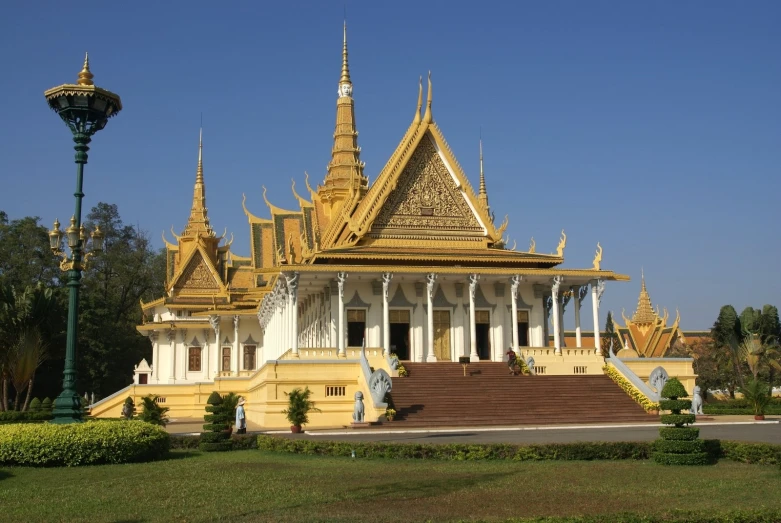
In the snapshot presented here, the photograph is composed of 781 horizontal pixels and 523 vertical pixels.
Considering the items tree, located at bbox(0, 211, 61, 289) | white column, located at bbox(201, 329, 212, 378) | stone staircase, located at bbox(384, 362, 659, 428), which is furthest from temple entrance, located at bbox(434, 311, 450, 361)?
tree, located at bbox(0, 211, 61, 289)

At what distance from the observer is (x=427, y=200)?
111ft

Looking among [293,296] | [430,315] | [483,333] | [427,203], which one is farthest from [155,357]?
[430,315]

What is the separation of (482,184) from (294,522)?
189 feet

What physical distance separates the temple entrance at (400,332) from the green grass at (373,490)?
705 inches

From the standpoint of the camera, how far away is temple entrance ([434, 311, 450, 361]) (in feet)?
108

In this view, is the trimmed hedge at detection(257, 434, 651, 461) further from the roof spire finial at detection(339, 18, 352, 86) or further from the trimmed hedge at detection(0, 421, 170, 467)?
the roof spire finial at detection(339, 18, 352, 86)

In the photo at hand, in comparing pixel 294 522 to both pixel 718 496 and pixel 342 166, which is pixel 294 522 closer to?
pixel 718 496

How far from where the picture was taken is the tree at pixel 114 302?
52.9 metres

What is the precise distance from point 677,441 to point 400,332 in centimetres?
2004

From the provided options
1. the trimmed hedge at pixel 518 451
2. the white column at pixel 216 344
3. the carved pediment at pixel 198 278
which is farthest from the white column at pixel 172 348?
the trimmed hedge at pixel 518 451

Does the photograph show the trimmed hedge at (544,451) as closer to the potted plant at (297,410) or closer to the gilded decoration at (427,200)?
the potted plant at (297,410)

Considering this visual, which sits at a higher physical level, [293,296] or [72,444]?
[293,296]

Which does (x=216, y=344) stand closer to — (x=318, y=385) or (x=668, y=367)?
(x=318, y=385)

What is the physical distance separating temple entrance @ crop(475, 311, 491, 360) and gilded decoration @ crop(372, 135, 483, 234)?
3.33m
